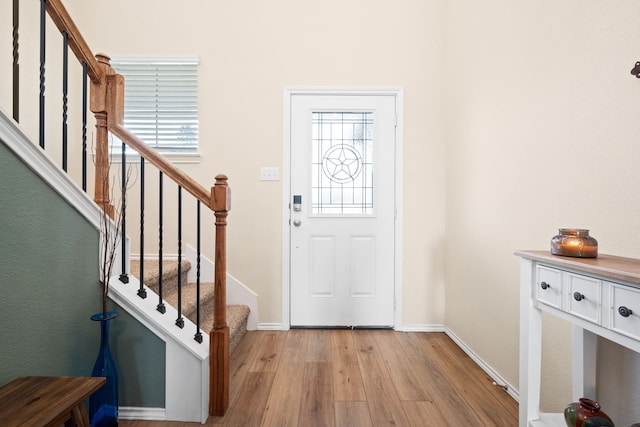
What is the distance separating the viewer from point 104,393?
135cm

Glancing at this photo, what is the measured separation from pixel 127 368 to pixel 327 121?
7.36 feet

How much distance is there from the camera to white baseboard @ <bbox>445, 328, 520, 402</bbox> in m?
1.78

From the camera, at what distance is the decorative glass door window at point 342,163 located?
2820mm

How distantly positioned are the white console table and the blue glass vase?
165 centimetres

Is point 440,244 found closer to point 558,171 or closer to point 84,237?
point 558,171

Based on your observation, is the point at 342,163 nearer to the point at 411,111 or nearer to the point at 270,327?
the point at 411,111

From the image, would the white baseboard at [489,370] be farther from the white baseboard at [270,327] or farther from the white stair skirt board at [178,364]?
the white stair skirt board at [178,364]

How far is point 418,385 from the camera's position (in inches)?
74.5

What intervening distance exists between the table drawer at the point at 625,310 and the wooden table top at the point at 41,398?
1.52 m

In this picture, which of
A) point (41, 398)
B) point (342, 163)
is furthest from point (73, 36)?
point (342, 163)

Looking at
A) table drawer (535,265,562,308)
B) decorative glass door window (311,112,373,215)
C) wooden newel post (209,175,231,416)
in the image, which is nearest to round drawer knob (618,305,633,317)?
table drawer (535,265,562,308)

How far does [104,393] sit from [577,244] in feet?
6.25

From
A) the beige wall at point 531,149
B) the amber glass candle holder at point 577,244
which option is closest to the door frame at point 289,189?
the beige wall at point 531,149

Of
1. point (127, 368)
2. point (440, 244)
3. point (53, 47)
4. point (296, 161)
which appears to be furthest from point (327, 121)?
point (53, 47)
